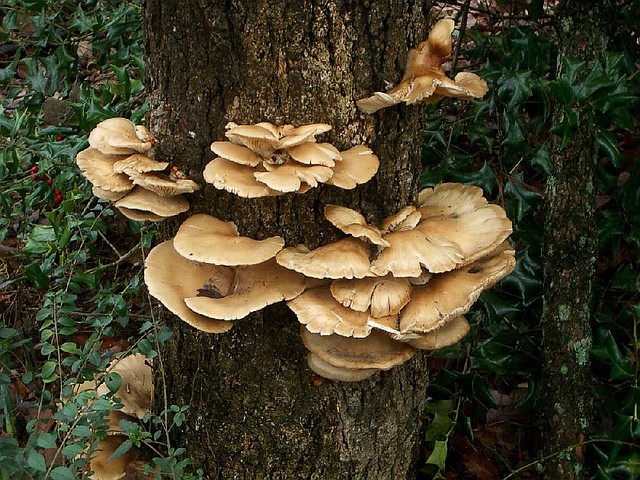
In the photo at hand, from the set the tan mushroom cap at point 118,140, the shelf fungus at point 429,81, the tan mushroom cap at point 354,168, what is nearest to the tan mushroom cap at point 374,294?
the tan mushroom cap at point 354,168

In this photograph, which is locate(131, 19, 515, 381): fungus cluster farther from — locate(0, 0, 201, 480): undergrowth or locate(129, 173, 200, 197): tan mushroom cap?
locate(0, 0, 201, 480): undergrowth

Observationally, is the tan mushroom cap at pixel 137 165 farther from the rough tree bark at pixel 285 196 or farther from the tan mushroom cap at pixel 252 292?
the tan mushroom cap at pixel 252 292

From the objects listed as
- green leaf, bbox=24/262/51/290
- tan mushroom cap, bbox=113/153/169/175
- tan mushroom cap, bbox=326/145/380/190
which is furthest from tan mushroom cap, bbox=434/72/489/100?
green leaf, bbox=24/262/51/290

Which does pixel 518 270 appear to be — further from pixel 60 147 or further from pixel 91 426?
pixel 60 147

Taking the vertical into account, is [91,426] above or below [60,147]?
below

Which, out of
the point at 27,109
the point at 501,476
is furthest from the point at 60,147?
the point at 501,476

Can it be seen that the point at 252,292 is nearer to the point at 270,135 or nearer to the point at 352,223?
the point at 352,223

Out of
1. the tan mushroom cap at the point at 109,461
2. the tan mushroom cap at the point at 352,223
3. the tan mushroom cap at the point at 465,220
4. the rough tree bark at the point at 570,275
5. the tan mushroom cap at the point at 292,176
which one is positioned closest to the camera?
the tan mushroom cap at the point at 292,176
